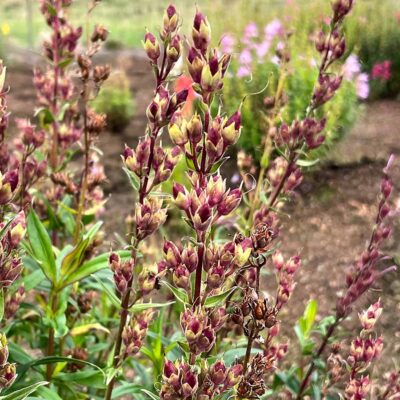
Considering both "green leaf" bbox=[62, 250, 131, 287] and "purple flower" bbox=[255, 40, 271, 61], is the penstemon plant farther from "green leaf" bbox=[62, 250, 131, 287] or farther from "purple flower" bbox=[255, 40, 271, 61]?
"purple flower" bbox=[255, 40, 271, 61]

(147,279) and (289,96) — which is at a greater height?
(147,279)

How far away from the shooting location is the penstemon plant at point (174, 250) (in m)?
1.27

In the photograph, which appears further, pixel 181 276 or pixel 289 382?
pixel 289 382

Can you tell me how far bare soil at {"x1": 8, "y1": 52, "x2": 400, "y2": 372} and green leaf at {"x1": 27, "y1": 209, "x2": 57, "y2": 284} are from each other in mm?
2040

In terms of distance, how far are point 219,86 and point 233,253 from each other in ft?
1.08

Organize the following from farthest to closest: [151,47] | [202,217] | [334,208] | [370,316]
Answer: [334,208] → [370,316] → [151,47] → [202,217]

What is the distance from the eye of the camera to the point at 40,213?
2.76 meters

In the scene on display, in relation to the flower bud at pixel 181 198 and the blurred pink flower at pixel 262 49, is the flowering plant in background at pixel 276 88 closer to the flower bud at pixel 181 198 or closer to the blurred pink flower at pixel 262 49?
the blurred pink flower at pixel 262 49

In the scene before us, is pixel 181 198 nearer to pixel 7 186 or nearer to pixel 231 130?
pixel 231 130

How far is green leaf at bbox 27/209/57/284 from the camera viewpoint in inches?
81.0

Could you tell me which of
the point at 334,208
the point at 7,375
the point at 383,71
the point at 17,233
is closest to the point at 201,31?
the point at 17,233

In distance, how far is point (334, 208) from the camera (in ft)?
18.5

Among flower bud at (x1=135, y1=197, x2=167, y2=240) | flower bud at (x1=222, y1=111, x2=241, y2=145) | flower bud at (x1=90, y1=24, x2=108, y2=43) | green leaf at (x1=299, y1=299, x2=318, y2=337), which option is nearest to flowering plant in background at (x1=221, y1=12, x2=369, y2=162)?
green leaf at (x1=299, y1=299, x2=318, y2=337)

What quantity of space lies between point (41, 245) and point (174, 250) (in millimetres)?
875
